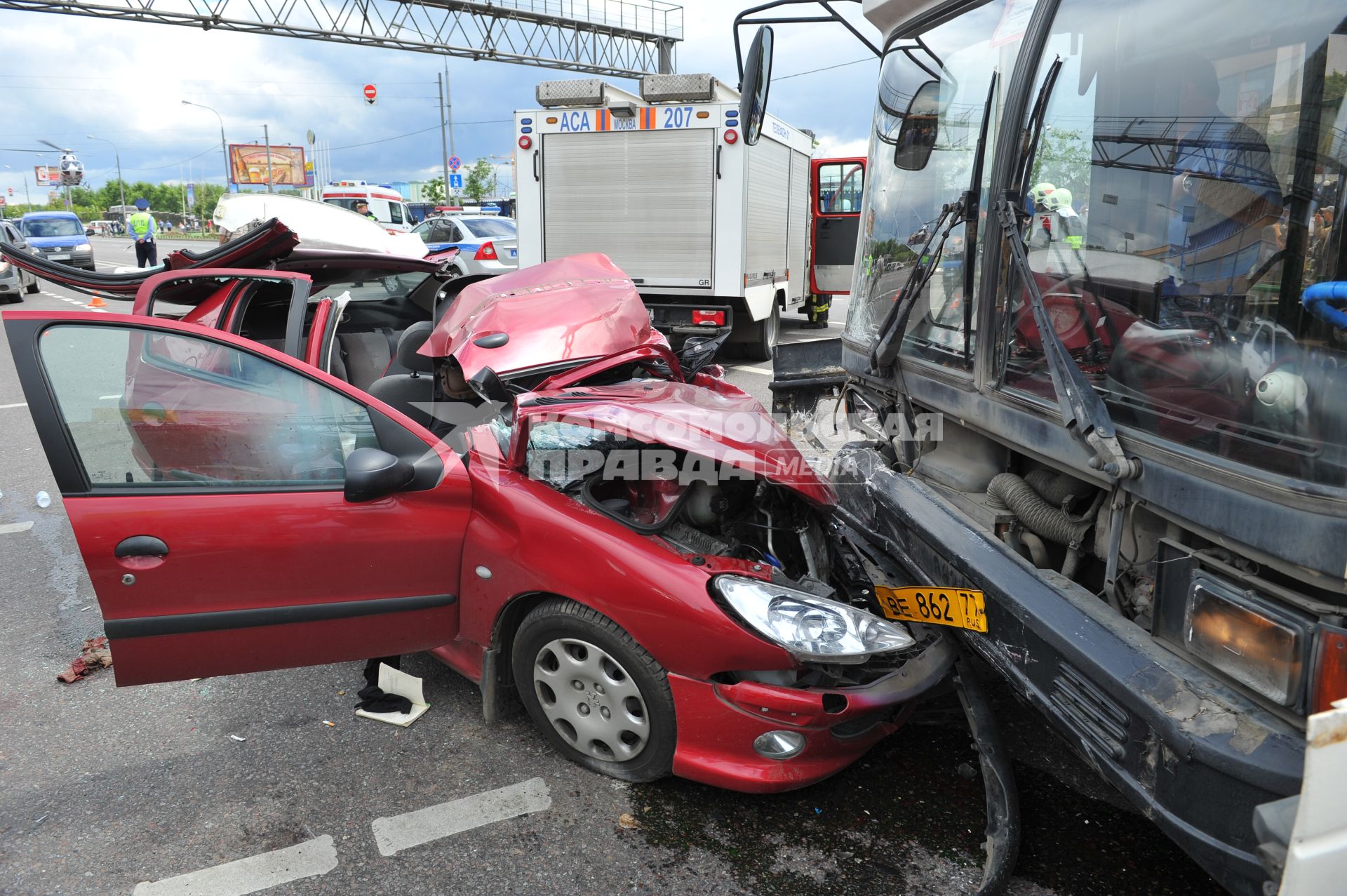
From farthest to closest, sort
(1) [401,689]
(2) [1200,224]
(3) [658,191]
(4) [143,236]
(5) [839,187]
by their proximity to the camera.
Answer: (4) [143,236] < (5) [839,187] < (3) [658,191] < (1) [401,689] < (2) [1200,224]

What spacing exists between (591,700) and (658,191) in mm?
7533

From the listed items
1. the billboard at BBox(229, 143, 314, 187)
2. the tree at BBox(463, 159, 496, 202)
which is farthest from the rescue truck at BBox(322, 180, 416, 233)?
the billboard at BBox(229, 143, 314, 187)

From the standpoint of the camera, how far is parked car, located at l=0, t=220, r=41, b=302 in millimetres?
17703

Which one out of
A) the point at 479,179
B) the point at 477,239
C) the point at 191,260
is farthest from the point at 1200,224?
the point at 479,179

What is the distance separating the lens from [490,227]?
1648 centimetres

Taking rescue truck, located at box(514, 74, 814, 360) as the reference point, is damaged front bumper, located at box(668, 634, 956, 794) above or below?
below

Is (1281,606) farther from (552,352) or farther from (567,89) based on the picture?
(567,89)

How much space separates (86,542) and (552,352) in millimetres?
1737

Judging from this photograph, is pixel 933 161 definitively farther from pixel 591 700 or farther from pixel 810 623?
pixel 591 700

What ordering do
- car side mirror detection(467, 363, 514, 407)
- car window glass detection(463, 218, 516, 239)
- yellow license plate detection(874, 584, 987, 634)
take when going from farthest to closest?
car window glass detection(463, 218, 516, 239), car side mirror detection(467, 363, 514, 407), yellow license plate detection(874, 584, 987, 634)

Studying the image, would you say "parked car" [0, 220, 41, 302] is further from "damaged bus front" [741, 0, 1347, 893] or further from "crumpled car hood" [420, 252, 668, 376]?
"damaged bus front" [741, 0, 1347, 893]

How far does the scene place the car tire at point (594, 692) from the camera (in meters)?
2.58

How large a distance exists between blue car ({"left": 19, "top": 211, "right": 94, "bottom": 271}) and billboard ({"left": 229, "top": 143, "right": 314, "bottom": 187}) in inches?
Result: 1756

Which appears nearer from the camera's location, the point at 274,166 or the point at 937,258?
the point at 937,258
